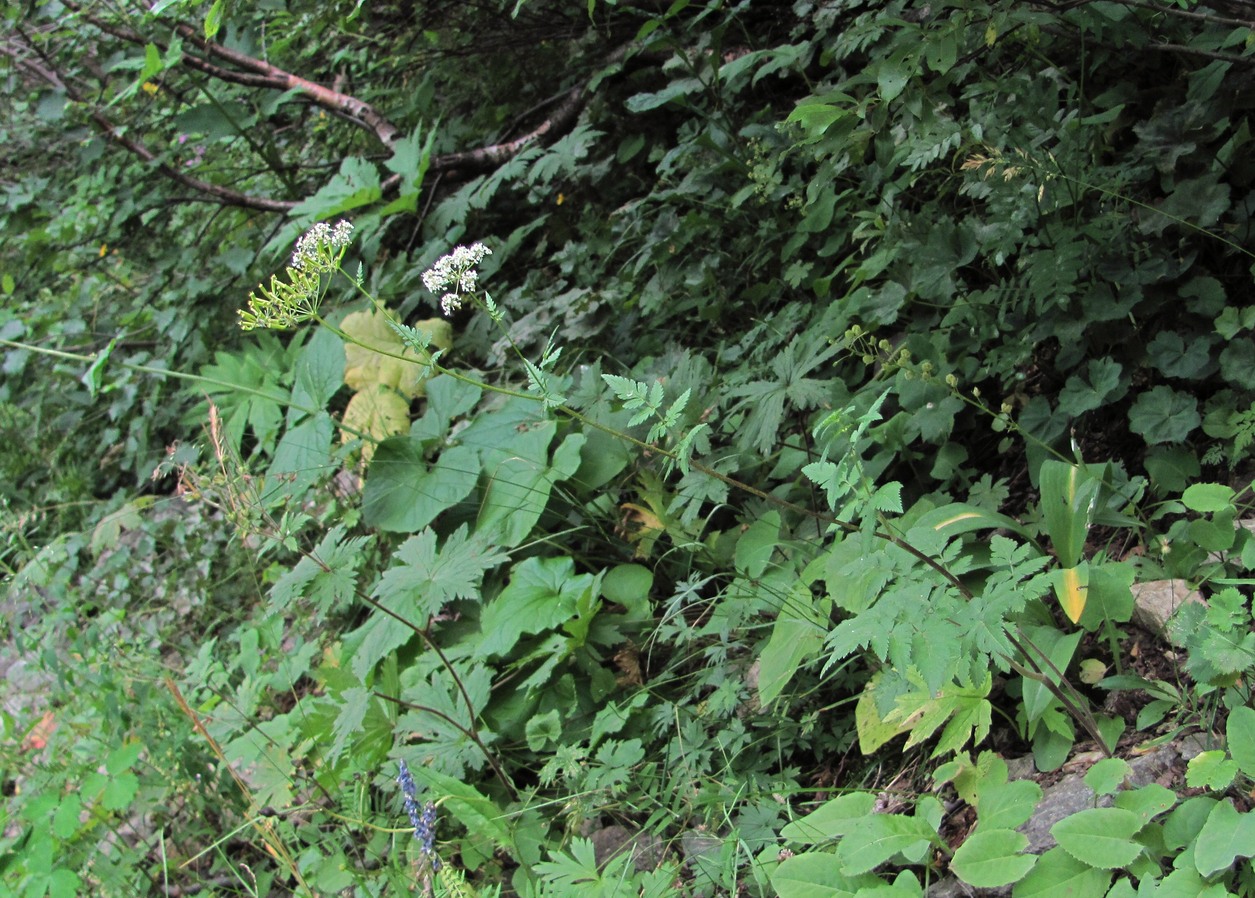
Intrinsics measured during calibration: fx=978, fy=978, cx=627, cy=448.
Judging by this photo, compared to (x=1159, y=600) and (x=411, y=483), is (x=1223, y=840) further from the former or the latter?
(x=411, y=483)

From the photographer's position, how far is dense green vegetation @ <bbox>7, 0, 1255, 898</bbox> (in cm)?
161

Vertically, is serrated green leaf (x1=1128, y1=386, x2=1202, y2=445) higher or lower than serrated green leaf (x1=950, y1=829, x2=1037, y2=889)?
higher

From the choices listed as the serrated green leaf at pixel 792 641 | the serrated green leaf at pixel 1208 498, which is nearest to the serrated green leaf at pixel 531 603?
the serrated green leaf at pixel 792 641

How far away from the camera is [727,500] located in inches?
100

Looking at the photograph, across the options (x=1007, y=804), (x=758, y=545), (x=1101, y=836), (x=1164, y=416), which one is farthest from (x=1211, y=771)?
(x=758, y=545)

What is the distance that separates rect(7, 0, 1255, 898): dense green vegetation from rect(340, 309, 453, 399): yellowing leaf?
0.02m

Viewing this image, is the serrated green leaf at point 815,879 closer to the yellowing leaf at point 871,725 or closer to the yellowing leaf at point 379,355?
the yellowing leaf at point 871,725

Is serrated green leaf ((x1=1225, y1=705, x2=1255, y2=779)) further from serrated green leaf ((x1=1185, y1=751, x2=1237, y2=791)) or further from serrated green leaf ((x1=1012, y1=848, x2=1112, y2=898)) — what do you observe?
serrated green leaf ((x1=1012, y1=848, x2=1112, y2=898))

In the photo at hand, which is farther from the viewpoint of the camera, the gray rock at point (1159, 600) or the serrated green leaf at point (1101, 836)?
the gray rock at point (1159, 600)

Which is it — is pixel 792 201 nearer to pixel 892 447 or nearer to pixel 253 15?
pixel 892 447

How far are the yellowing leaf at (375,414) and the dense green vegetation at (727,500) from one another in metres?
0.02

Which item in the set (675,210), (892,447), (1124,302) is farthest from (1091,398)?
(675,210)

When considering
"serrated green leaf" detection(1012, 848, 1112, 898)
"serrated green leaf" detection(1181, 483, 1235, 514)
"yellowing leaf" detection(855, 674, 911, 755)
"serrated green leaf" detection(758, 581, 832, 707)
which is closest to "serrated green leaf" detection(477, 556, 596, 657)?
"serrated green leaf" detection(758, 581, 832, 707)

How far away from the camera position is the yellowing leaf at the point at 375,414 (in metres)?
3.18
